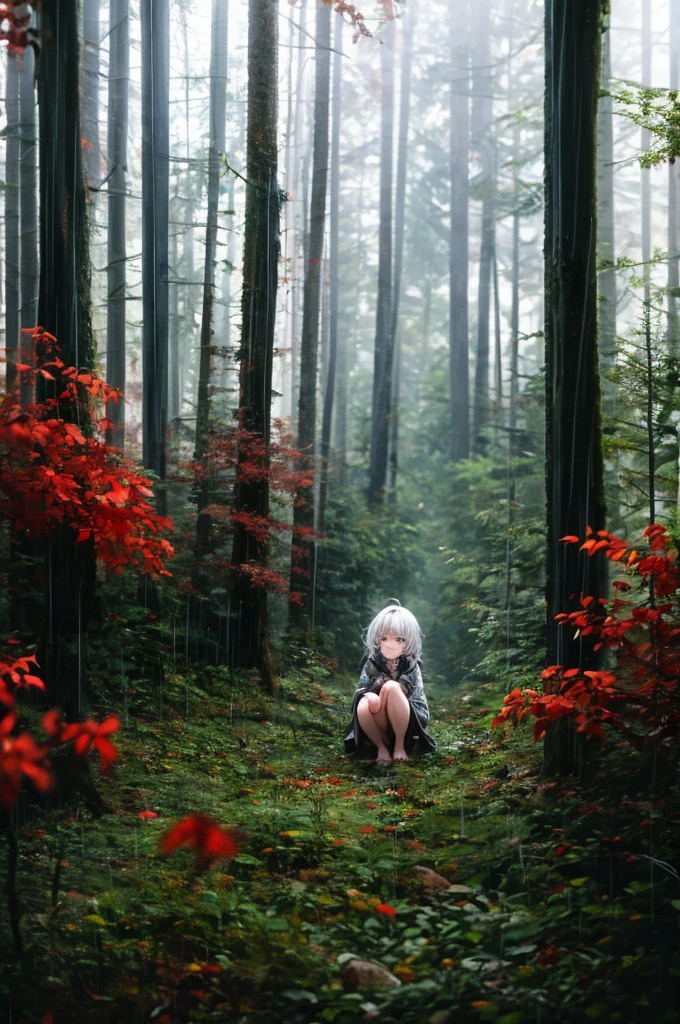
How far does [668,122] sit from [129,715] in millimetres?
5586

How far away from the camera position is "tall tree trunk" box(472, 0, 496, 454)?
20453 mm

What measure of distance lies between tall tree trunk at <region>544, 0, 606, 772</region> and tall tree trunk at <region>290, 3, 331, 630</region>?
6561 millimetres

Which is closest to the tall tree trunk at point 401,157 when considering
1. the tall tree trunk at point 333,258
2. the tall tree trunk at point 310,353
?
the tall tree trunk at point 333,258

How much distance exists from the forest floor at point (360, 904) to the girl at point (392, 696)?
2.22ft

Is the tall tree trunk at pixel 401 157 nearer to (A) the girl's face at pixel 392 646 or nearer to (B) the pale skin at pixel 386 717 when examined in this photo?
(A) the girl's face at pixel 392 646

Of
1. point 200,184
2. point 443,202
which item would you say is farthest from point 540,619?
point 443,202

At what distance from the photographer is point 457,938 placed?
3.35 m

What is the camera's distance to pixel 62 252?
5.31m

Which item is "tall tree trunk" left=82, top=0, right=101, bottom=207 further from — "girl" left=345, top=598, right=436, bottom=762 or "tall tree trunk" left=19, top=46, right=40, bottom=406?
"girl" left=345, top=598, right=436, bottom=762

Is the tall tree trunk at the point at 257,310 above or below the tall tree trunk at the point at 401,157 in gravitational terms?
below

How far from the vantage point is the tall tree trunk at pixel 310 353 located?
11.7 metres

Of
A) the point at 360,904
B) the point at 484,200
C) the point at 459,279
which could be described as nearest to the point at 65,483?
the point at 360,904

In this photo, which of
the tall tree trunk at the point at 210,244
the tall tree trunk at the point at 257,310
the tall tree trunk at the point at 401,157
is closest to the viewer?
the tall tree trunk at the point at 257,310

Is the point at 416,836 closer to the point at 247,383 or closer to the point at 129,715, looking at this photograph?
the point at 129,715
